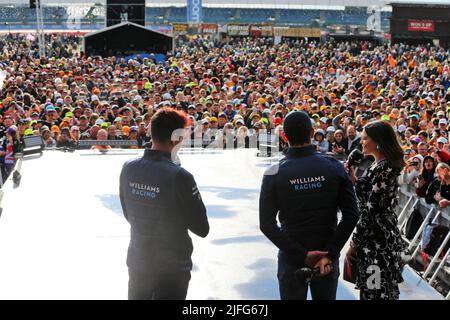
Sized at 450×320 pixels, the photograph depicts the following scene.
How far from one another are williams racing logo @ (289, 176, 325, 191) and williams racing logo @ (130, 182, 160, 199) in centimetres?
73

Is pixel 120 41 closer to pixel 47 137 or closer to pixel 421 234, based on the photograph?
pixel 47 137

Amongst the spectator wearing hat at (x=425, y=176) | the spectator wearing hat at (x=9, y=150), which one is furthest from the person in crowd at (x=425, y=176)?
the spectator wearing hat at (x=9, y=150)

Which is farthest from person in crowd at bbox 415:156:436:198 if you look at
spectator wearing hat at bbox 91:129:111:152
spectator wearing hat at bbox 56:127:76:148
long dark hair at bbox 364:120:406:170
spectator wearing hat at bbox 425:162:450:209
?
spectator wearing hat at bbox 56:127:76:148

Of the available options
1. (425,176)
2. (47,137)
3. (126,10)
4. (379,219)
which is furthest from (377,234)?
(126,10)

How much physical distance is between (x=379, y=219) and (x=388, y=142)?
44cm

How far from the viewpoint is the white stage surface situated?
18.6ft

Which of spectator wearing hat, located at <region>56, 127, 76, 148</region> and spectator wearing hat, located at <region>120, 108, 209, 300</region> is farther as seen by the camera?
spectator wearing hat, located at <region>56, 127, 76, 148</region>

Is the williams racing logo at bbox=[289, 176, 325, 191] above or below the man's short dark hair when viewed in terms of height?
below

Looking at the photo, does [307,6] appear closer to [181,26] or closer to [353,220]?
[181,26]

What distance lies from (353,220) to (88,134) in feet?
31.0

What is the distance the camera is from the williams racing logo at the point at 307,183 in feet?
12.8

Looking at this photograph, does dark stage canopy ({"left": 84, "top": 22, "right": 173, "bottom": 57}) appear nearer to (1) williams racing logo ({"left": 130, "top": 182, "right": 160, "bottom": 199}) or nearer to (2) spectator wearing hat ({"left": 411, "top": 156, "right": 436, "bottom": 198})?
(2) spectator wearing hat ({"left": 411, "top": 156, "right": 436, "bottom": 198})

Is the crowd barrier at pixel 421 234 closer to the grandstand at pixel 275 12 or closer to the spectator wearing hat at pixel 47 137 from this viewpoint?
the spectator wearing hat at pixel 47 137

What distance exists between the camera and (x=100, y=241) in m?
6.84
